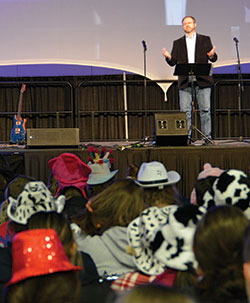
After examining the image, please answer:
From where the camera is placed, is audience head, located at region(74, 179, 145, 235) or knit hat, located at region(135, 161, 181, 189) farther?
knit hat, located at region(135, 161, 181, 189)

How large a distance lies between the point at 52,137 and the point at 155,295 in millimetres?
3507

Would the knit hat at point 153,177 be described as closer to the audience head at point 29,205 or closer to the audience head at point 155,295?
the audience head at point 29,205

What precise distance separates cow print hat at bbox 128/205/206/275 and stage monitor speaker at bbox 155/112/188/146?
2.30 meters

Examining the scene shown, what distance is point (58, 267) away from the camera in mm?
1134

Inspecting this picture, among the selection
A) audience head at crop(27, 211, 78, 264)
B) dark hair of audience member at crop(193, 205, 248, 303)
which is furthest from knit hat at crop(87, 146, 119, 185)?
dark hair of audience member at crop(193, 205, 248, 303)

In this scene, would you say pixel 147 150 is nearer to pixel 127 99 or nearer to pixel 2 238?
pixel 2 238

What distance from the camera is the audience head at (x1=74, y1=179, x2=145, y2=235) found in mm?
1895

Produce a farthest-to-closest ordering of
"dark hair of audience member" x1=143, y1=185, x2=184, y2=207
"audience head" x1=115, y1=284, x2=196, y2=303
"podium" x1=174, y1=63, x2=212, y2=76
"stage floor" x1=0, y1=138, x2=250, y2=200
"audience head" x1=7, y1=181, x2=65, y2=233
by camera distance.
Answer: "podium" x1=174, y1=63, x2=212, y2=76, "stage floor" x1=0, y1=138, x2=250, y2=200, "dark hair of audience member" x1=143, y1=185, x2=184, y2=207, "audience head" x1=7, y1=181, x2=65, y2=233, "audience head" x1=115, y1=284, x2=196, y2=303

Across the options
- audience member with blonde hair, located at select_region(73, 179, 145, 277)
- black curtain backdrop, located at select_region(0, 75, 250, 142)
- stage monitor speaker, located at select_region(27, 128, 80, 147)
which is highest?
black curtain backdrop, located at select_region(0, 75, 250, 142)

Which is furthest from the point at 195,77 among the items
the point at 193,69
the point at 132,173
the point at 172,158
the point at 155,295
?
the point at 155,295

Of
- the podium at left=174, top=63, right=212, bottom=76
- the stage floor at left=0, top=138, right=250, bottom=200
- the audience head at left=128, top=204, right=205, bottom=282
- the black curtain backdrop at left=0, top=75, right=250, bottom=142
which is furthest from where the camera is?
the black curtain backdrop at left=0, top=75, right=250, bottom=142

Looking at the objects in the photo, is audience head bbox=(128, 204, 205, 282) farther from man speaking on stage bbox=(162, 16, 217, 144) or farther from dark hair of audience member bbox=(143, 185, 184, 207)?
man speaking on stage bbox=(162, 16, 217, 144)

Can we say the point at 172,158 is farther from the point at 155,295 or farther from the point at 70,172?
the point at 155,295

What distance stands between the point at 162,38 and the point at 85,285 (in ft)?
15.6
